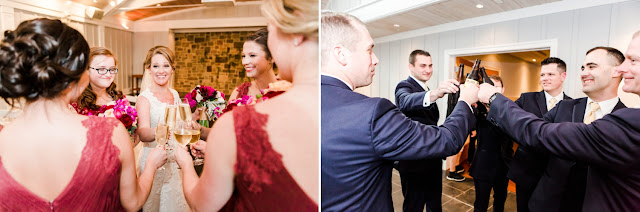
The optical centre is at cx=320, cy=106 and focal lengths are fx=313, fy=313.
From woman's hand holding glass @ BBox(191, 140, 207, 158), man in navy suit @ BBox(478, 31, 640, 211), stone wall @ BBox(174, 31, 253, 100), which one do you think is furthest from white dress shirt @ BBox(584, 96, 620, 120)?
woman's hand holding glass @ BBox(191, 140, 207, 158)

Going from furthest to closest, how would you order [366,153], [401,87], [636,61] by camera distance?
[401,87] < [636,61] < [366,153]

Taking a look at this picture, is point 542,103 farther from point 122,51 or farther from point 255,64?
point 122,51

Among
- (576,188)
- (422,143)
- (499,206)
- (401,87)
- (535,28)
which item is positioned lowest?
(499,206)

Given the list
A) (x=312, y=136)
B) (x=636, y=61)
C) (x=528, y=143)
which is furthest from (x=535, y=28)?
(x=312, y=136)

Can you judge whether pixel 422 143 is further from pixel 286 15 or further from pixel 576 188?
pixel 576 188

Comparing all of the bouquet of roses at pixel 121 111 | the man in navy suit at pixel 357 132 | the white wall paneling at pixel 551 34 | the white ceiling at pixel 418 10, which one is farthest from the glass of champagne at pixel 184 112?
the white wall paneling at pixel 551 34

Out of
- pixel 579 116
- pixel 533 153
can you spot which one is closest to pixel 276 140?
pixel 579 116

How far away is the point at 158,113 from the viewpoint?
1176 mm

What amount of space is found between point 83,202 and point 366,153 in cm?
69

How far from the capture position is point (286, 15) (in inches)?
27.3

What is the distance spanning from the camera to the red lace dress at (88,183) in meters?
0.67

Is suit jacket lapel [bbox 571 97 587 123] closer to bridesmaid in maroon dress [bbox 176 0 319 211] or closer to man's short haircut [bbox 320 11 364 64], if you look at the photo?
man's short haircut [bbox 320 11 364 64]

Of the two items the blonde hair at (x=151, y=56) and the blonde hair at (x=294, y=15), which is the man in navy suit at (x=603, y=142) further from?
the blonde hair at (x=151, y=56)

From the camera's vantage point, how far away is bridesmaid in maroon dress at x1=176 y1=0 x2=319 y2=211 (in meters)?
0.68
